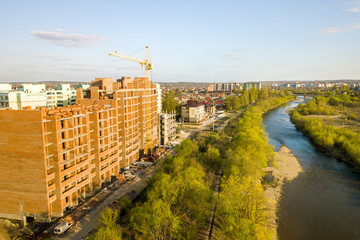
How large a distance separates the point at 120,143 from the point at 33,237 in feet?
40.7

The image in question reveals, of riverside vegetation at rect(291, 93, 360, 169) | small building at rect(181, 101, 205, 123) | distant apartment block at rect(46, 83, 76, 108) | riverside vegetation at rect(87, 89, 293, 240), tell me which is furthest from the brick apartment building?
small building at rect(181, 101, 205, 123)

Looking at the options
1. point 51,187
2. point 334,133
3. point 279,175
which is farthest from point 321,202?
point 51,187

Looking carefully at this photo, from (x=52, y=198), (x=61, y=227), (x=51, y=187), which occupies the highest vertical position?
(x=51, y=187)

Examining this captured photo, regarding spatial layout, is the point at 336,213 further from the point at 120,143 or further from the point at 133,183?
the point at 120,143

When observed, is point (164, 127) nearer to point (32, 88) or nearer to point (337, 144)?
point (337, 144)

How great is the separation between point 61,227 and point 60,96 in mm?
42688

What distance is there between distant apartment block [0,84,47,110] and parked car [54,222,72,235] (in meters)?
29.2

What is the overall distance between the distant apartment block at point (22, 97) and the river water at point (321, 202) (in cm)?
3929

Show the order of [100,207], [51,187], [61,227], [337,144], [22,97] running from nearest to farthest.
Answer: [61,227] → [51,187] → [100,207] → [337,144] → [22,97]

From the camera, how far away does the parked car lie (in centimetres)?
1570

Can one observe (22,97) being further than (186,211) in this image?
Yes

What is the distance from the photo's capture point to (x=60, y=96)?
52.6 meters

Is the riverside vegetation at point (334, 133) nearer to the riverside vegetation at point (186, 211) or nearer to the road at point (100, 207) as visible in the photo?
the riverside vegetation at point (186, 211)

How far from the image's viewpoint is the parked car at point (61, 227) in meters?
15.7
